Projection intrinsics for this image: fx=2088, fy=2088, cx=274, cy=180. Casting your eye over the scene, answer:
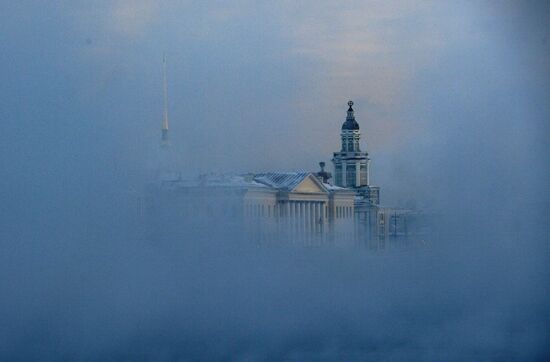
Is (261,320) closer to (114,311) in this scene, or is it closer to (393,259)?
(114,311)

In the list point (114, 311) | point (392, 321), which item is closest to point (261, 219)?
point (392, 321)

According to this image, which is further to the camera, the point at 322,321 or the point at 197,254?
the point at 197,254

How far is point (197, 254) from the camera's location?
915 inches

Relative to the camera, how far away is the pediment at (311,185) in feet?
108

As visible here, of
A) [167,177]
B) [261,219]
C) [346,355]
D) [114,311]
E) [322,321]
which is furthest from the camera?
[261,219]

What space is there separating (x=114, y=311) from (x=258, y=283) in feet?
12.0

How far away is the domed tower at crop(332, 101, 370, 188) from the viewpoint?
3538 centimetres

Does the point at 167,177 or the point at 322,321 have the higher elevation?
the point at 167,177

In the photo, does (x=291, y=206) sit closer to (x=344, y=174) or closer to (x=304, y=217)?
(x=304, y=217)

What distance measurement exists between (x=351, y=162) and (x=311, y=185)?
9.74 ft

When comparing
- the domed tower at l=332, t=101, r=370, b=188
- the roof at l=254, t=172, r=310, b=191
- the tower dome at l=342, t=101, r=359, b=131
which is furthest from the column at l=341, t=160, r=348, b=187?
the roof at l=254, t=172, r=310, b=191

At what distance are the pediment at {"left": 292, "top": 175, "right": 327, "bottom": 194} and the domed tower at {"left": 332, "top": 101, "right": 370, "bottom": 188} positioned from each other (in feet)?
3.74

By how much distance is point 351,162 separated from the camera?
3653 cm

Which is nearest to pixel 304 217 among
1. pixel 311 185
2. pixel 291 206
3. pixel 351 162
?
pixel 291 206
